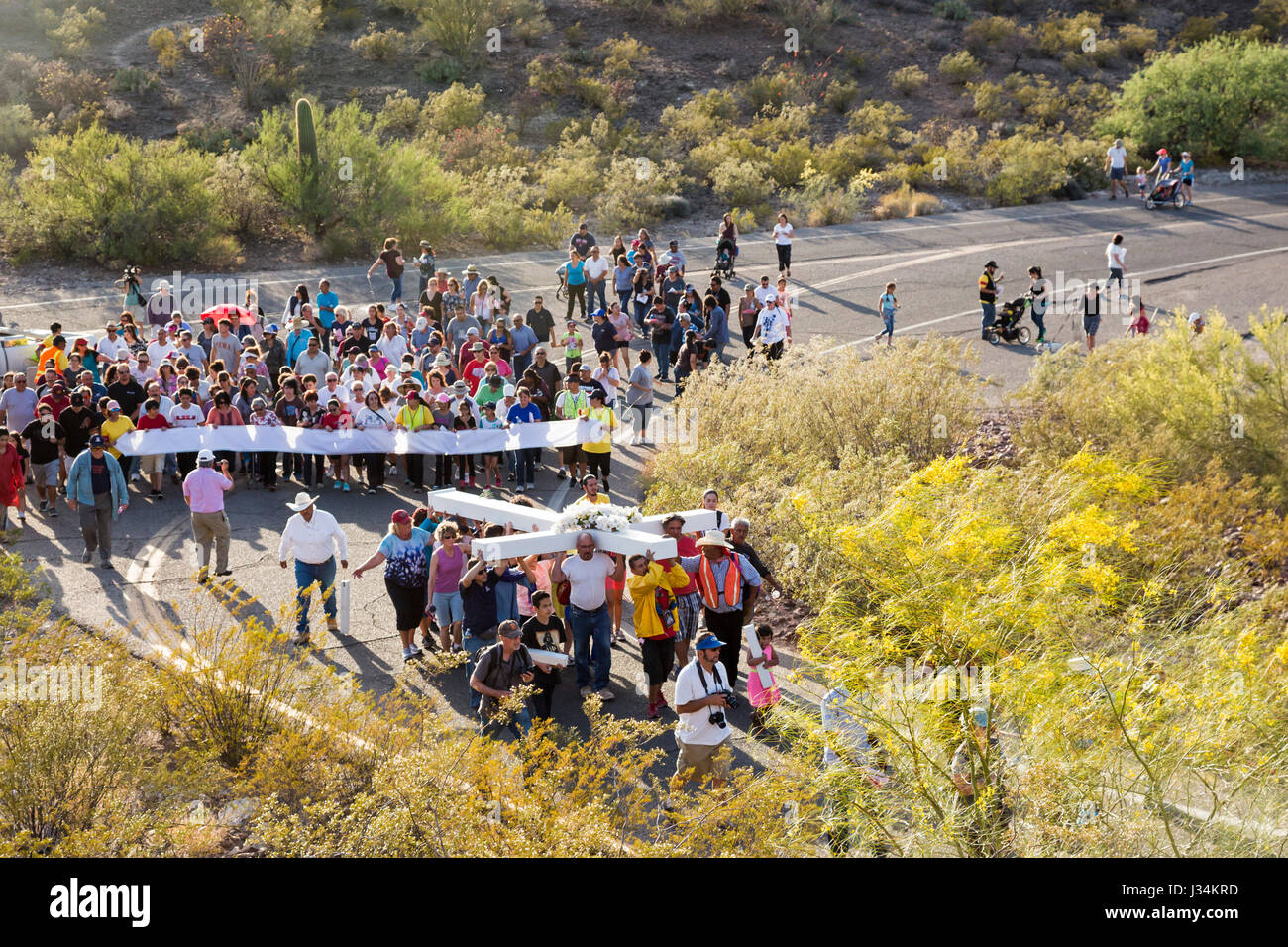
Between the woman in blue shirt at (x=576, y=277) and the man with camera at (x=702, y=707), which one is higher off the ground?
the woman in blue shirt at (x=576, y=277)

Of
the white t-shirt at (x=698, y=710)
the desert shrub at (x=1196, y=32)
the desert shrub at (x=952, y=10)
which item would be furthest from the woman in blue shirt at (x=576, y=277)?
the desert shrub at (x=952, y=10)

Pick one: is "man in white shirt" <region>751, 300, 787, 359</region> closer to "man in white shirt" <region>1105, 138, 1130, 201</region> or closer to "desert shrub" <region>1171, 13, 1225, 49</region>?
"man in white shirt" <region>1105, 138, 1130, 201</region>

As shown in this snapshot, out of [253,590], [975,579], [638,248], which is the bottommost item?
[253,590]

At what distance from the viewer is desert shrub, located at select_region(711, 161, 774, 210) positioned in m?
32.1

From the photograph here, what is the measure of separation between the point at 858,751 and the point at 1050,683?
50.0 inches

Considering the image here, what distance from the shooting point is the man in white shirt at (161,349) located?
17438 millimetres

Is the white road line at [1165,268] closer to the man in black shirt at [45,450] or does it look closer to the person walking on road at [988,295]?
the person walking on road at [988,295]

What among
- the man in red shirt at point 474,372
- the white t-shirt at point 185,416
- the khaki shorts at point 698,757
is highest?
the man in red shirt at point 474,372

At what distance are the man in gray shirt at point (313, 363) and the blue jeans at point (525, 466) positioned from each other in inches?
135

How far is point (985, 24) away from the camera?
154ft

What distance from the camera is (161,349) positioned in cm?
1747
